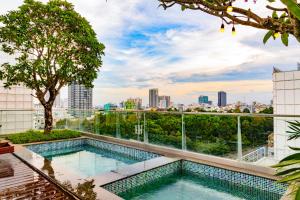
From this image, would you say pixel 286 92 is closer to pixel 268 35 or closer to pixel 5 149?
pixel 5 149

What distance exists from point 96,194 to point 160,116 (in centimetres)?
455

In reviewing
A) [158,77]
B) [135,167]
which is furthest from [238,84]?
[135,167]

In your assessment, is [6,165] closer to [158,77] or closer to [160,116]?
[160,116]

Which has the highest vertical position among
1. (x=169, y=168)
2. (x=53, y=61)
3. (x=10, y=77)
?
(x=53, y=61)

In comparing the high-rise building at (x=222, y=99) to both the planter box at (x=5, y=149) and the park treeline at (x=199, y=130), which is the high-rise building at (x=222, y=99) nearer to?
the park treeline at (x=199, y=130)

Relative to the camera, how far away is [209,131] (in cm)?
645

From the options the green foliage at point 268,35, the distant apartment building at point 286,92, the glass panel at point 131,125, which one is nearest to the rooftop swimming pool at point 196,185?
the glass panel at point 131,125

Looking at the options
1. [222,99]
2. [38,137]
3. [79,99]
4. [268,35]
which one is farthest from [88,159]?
[79,99]

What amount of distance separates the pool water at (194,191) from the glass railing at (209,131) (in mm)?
736

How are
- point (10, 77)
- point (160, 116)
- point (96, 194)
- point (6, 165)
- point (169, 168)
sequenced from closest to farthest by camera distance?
point (96, 194), point (6, 165), point (169, 168), point (160, 116), point (10, 77)

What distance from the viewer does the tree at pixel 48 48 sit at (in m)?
9.13

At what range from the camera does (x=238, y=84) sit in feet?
56.0

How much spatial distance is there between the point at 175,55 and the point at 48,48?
858 cm

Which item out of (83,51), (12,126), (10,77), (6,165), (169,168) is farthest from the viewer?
(12,126)
